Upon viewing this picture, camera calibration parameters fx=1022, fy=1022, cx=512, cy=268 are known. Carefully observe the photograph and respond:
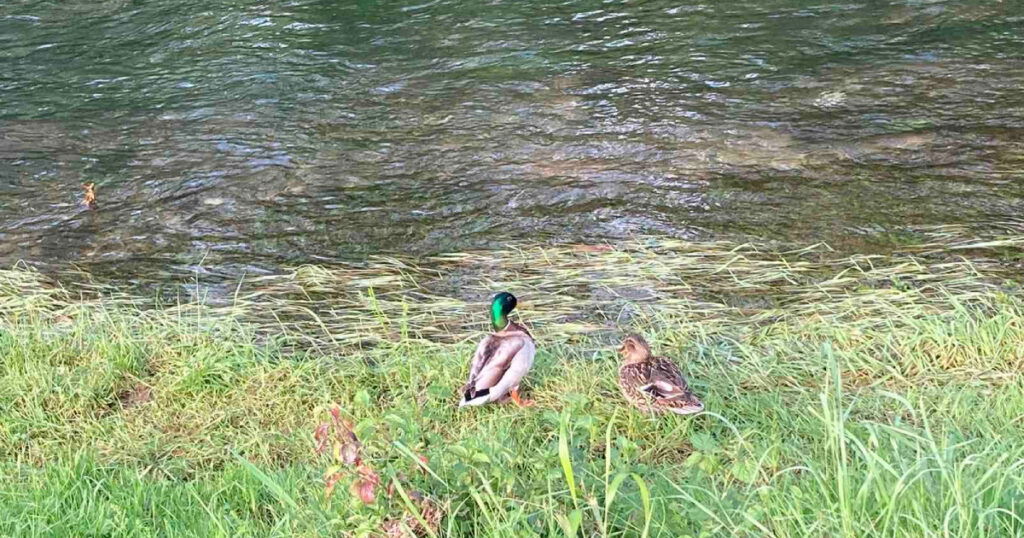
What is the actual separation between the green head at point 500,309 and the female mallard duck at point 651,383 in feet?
2.26

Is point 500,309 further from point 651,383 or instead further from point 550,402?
point 651,383

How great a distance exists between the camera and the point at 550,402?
4242 millimetres

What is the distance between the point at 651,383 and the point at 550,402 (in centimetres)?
54

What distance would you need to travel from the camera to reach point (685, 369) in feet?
14.5

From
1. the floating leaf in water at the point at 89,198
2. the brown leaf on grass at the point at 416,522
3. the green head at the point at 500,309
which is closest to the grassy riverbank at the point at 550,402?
the brown leaf on grass at the point at 416,522

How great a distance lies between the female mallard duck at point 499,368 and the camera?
4.09 meters

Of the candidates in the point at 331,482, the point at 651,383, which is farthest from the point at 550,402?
the point at 331,482

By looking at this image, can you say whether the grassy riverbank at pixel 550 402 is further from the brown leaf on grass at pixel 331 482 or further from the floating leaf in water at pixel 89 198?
the floating leaf in water at pixel 89 198

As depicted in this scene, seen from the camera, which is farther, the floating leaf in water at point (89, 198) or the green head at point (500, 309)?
the floating leaf in water at point (89, 198)

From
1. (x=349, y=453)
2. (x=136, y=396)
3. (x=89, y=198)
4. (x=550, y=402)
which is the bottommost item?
(x=89, y=198)

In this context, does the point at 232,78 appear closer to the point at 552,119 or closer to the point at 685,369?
the point at 552,119

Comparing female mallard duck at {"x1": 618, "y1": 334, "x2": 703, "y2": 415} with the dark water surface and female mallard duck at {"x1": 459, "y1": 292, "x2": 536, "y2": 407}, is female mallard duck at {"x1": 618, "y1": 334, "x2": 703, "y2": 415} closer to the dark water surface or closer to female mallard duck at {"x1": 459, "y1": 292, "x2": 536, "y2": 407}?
female mallard duck at {"x1": 459, "y1": 292, "x2": 536, "y2": 407}

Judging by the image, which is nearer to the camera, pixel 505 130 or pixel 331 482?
pixel 331 482

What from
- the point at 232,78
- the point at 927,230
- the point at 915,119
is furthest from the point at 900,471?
the point at 232,78
